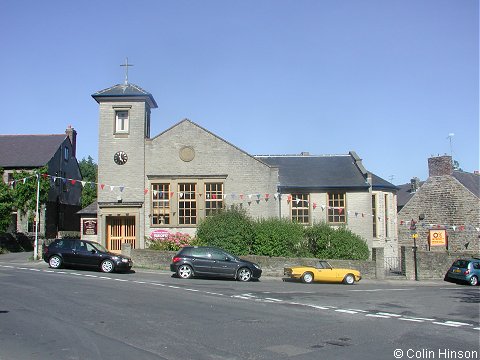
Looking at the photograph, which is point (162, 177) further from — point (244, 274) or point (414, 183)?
point (414, 183)

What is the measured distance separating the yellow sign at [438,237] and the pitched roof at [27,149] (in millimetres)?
30847

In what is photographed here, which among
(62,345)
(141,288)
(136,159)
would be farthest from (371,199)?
(62,345)

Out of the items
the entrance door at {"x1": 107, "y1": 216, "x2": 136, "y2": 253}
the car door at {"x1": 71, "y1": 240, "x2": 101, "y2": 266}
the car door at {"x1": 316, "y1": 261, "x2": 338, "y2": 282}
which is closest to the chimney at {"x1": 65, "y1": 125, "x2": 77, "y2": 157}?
the entrance door at {"x1": 107, "y1": 216, "x2": 136, "y2": 253}

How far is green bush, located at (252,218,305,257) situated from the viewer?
26141mm

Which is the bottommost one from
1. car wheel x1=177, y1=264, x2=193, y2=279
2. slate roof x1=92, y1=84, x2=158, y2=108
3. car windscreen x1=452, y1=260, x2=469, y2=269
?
car windscreen x1=452, y1=260, x2=469, y2=269

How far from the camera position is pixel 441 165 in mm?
38906

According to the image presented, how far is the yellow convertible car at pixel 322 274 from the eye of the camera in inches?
907

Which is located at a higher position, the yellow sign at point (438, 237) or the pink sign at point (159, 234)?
the pink sign at point (159, 234)

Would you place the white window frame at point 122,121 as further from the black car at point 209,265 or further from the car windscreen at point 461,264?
the car windscreen at point 461,264

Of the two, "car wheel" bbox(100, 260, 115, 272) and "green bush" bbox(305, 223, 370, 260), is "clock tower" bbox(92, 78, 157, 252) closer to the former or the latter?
"car wheel" bbox(100, 260, 115, 272)

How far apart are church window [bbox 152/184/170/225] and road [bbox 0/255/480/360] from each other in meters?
10.8

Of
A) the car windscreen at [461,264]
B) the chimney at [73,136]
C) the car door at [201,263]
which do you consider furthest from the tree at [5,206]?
the car windscreen at [461,264]

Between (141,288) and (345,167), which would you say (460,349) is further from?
(345,167)

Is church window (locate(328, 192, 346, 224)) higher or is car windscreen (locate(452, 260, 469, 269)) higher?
church window (locate(328, 192, 346, 224))
